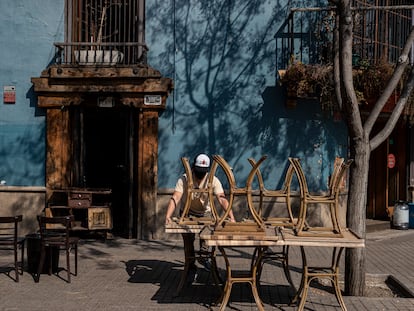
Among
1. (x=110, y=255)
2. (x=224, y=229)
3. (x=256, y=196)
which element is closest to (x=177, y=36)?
(x=256, y=196)

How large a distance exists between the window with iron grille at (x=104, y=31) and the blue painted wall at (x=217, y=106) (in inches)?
11.3

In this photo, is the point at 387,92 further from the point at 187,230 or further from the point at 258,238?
the point at 187,230

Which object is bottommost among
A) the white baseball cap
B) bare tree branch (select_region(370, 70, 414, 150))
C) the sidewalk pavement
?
the sidewalk pavement

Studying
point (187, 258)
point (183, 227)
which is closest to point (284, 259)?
point (187, 258)

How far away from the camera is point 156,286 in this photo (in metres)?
7.93

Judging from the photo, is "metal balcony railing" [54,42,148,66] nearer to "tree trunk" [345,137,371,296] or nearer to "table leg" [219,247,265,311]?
"tree trunk" [345,137,371,296]

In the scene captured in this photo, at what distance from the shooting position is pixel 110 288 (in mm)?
7836

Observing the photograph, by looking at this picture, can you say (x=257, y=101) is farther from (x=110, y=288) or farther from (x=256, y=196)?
(x=110, y=288)

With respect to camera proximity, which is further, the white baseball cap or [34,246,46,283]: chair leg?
[34,246,46,283]: chair leg

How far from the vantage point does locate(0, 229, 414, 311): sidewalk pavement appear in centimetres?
704

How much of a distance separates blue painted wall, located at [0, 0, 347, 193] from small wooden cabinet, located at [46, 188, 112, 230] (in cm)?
62

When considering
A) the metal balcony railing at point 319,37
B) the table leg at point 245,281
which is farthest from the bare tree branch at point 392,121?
the metal balcony railing at point 319,37

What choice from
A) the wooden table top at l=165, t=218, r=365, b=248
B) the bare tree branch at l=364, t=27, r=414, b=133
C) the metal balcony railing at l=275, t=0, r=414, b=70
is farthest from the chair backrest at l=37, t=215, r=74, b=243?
the metal balcony railing at l=275, t=0, r=414, b=70

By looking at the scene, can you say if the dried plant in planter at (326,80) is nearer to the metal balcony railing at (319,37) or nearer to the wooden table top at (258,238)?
the metal balcony railing at (319,37)
